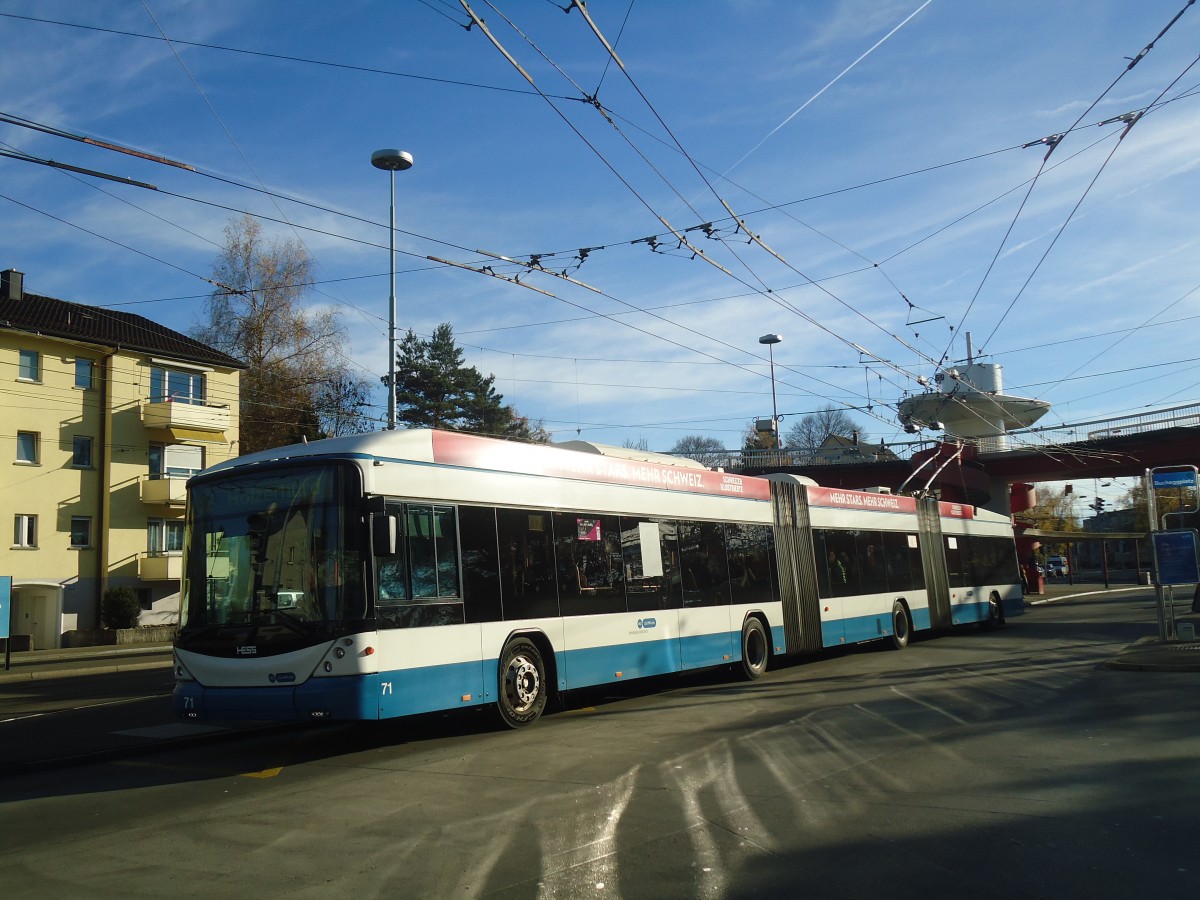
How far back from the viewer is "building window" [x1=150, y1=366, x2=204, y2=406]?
4184 centimetres

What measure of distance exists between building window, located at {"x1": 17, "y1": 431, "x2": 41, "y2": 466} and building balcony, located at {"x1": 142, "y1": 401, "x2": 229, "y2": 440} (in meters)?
4.45

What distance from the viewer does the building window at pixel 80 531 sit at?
38.7 meters

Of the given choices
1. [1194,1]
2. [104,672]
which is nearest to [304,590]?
[1194,1]

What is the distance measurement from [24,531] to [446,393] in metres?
26.3

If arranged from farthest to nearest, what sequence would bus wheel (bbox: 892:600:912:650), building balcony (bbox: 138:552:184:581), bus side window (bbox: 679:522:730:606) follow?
1. building balcony (bbox: 138:552:184:581)
2. bus wheel (bbox: 892:600:912:650)
3. bus side window (bbox: 679:522:730:606)

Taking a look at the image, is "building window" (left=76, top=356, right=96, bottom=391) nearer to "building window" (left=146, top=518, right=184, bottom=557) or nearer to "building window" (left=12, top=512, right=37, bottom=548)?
"building window" (left=12, top=512, right=37, bottom=548)

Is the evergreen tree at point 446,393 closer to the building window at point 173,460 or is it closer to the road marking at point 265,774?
the building window at point 173,460

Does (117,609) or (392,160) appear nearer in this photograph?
(392,160)

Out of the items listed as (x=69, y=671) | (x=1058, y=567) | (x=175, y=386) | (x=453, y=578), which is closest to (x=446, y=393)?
(x=175, y=386)

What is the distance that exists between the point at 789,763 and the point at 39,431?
121 feet

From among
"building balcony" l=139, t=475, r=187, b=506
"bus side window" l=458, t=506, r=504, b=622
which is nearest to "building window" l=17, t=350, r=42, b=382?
"building balcony" l=139, t=475, r=187, b=506

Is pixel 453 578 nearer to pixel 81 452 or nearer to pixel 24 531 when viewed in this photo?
pixel 24 531

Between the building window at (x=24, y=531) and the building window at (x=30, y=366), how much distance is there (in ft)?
17.0

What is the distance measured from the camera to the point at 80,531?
128ft
